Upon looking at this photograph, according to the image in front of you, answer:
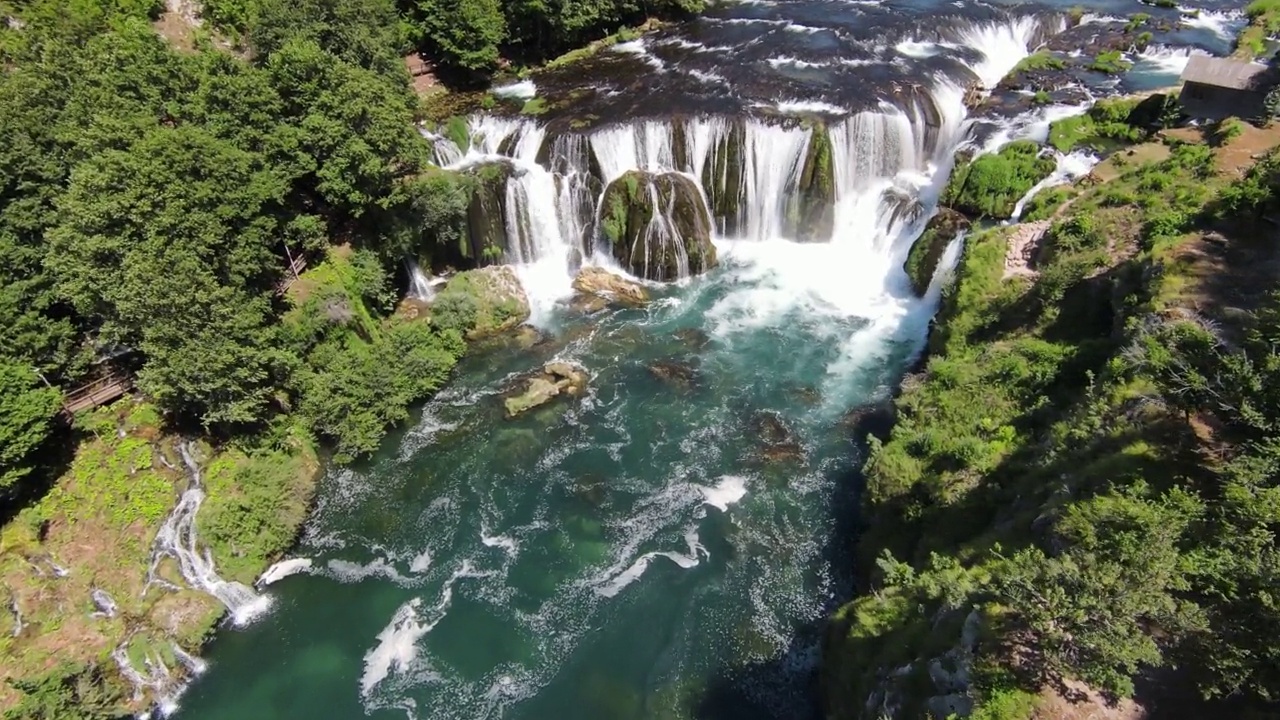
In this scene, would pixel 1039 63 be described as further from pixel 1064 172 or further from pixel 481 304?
pixel 481 304

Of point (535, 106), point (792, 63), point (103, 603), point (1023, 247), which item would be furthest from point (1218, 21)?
point (103, 603)

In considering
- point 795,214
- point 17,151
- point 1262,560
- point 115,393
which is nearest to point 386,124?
point 17,151

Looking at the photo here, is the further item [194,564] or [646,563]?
[646,563]

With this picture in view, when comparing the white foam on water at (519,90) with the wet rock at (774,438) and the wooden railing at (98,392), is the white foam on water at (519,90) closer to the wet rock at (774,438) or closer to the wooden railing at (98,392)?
the wet rock at (774,438)

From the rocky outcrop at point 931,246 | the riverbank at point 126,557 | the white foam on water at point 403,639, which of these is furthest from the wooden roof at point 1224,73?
the riverbank at point 126,557

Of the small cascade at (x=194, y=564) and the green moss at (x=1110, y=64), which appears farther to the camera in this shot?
the green moss at (x=1110, y=64)

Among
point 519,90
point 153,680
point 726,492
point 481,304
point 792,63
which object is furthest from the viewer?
point 519,90
